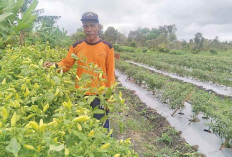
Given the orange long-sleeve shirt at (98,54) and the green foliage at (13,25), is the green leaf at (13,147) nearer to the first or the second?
the orange long-sleeve shirt at (98,54)

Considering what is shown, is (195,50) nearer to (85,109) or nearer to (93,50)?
(93,50)

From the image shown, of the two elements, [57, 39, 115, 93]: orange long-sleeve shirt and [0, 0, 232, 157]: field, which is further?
[57, 39, 115, 93]: orange long-sleeve shirt

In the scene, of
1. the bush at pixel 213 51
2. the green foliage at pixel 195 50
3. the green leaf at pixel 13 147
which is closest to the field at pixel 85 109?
the green leaf at pixel 13 147

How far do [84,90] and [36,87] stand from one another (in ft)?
0.97

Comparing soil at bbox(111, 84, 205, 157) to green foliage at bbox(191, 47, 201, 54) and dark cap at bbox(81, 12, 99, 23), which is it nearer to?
dark cap at bbox(81, 12, 99, 23)

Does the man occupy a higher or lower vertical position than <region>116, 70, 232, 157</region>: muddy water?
higher

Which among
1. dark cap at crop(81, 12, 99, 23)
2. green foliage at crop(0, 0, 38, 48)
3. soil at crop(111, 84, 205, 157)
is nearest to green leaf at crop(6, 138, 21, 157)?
dark cap at crop(81, 12, 99, 23)

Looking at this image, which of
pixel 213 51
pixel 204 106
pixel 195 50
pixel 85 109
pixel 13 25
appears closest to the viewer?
pixel 85 109

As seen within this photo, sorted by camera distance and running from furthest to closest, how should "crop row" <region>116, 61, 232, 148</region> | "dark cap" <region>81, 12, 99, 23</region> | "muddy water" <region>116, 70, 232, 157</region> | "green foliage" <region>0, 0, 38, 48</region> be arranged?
"green foliage" <region>0, 0, 38, 48</region>
"muddy water" <region>116, 70, 232, 157</region>
"crop row" <region>116, 61, 232, 148</region>
"dark cap" <region>81, 12, 99, 23</region>

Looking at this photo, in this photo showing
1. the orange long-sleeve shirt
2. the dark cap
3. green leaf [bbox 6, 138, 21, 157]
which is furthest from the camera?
the orange long-sleeve shirt

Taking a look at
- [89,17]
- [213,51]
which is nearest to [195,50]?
[213,51]

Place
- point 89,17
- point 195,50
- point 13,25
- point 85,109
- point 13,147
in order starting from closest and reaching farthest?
point 13,147
point 85,109
point 89,17
point 13,25
point 195,50

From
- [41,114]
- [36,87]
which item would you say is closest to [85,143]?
[41,114]

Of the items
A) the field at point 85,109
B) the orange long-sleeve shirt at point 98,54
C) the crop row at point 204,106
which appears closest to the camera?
the field at point 85,109
